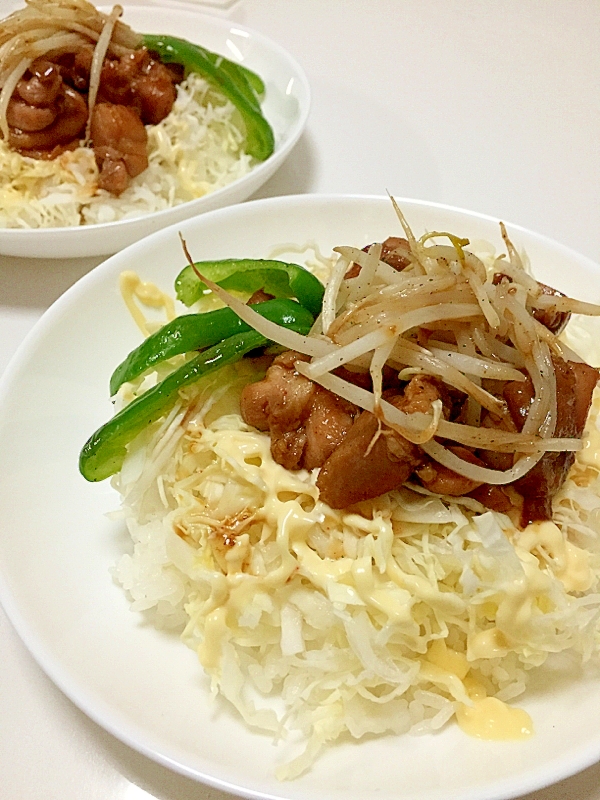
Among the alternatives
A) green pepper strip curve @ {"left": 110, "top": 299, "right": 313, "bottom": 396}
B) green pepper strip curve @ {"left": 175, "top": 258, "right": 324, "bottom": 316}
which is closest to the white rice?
green pepper strip curve @ {"left": 175, "top": 258, "right": 324, "bottom": 316}

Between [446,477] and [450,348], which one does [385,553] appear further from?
[450,348]

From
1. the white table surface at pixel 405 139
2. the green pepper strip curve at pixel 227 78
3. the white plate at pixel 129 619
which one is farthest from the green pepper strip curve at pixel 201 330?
the green pepper strip curve at pixel 227 78

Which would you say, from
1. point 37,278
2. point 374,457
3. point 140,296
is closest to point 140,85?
point 37,278

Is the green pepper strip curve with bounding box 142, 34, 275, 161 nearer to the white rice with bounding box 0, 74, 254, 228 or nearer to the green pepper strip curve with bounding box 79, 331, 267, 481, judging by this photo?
the white rice with bounding box 0, 74, 254, 228

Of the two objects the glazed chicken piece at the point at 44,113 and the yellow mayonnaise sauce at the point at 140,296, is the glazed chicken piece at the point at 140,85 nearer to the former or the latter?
the glazed chicken piece at the point at 44,113

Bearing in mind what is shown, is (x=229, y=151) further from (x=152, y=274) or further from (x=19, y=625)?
(x=19, y=625)
